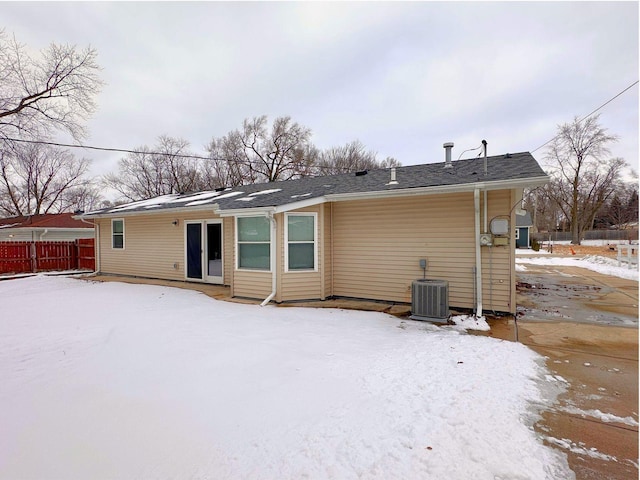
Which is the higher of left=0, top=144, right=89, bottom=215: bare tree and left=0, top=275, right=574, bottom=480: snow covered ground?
left=0, top=144, right=89, bottom=215: bare tree

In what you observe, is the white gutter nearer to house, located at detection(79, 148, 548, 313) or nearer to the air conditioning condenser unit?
house, located at detection(79, 148, 548, 313)

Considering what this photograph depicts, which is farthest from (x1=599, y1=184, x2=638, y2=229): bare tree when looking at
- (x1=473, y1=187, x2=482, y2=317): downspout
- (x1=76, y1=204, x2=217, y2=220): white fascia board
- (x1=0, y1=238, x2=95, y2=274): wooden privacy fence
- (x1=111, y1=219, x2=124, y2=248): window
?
(x1=0, y1=238, x2=95, y2=274): wooden privacy fence

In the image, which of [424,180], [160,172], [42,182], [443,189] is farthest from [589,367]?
[42,182]

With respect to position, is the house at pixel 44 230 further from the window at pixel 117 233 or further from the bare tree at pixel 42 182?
the bare tree at pixel 42 182

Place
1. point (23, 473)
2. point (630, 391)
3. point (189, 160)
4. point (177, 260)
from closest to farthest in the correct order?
point (23, 473) < point (630, 391) < point (177, 260) < point (189, 160)

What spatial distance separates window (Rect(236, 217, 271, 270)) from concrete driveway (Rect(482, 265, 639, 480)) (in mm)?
4584

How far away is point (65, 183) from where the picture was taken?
3038cm

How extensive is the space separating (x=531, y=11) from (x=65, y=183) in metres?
36.0

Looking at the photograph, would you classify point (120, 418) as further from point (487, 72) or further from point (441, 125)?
point (441, 125)

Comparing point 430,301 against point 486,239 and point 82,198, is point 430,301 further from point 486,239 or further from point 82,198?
point 82,198

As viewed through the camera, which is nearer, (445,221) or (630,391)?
(630,391)

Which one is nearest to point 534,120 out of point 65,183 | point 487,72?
point 487,72

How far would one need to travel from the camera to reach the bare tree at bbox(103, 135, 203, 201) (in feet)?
96.5

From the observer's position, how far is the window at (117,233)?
38.7 ft
